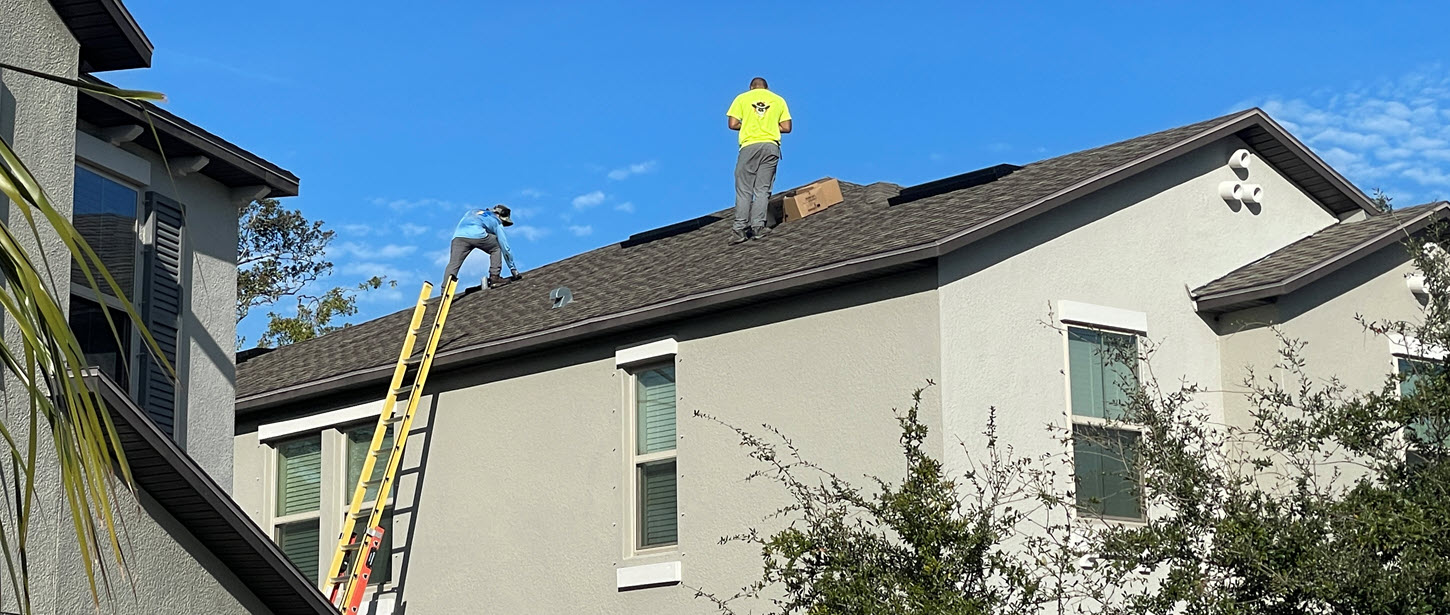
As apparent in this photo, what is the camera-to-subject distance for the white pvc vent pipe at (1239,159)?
51.7 ft

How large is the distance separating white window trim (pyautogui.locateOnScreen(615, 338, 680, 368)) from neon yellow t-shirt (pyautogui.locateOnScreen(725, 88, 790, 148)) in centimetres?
289

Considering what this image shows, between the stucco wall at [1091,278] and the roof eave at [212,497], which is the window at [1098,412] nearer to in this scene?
the stucco wall at [1091,278]

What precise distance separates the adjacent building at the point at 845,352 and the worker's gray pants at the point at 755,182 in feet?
1.29

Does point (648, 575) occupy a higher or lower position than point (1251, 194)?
lower

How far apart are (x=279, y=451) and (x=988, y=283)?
28.7 ft

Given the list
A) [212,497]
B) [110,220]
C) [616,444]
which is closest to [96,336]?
[110,220]

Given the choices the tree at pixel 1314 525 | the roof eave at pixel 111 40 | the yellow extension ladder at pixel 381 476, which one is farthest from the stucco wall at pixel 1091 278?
the roof eave at pixel 111 40

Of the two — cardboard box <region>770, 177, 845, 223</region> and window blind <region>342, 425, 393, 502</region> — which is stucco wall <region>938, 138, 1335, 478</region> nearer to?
cardboard box <region>770, 177, 845, 223</region>

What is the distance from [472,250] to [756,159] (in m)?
Result: 4.24

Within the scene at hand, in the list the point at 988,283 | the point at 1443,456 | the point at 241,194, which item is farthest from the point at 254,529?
the point at 1443,456

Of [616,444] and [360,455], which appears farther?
[360,455]

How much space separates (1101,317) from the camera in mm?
14445

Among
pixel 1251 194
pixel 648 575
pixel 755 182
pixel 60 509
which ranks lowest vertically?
pixel 648 575

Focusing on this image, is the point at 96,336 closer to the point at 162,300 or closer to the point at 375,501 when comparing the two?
the point at 162,300
